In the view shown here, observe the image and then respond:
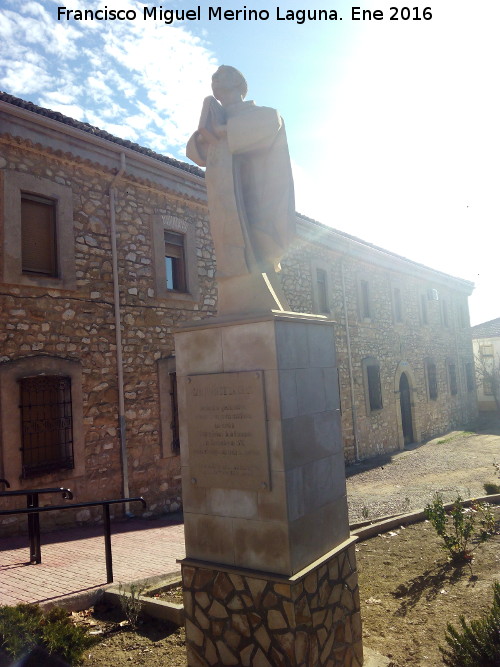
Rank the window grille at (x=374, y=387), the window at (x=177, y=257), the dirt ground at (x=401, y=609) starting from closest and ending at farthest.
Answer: the dirt ground at (x=401, y=609), the window at (x=177, y=257), the window grille at (x=374, y=387)

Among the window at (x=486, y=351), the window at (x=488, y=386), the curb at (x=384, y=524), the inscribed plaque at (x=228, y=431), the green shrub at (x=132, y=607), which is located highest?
the window at (x=486, y=351)

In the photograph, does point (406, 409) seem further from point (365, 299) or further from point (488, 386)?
point (488, 386)

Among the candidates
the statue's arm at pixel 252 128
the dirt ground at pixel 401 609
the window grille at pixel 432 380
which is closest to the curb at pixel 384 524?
the dirt ground at pixel 401 609

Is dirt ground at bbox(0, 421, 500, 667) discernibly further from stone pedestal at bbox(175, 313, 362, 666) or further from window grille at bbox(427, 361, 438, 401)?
window grille at bbox(427, 361, 438, 401)

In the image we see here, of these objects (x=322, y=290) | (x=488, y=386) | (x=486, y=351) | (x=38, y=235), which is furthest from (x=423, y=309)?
(x=38, y=235)

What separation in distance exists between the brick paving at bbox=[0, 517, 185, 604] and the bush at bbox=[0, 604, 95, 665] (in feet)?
2.11

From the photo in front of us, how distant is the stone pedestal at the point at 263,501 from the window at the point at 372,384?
12.8 metres

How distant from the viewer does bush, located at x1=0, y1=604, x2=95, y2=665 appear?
3318 millimetres

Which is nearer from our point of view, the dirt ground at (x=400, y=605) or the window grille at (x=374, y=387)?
→ the dirt ground at (x=400, y=605)

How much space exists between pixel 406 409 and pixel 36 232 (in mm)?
14765

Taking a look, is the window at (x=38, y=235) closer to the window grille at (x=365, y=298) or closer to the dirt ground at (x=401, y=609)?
the dirt ground at (x=401, y=609)

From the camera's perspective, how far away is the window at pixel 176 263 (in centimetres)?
1034

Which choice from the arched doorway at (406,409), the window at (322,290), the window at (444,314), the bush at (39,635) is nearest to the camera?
the bush at (39,635)

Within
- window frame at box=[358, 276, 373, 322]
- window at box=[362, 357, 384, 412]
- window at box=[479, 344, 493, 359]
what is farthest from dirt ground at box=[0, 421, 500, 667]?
window at box=[479, 344, 493, 359]
